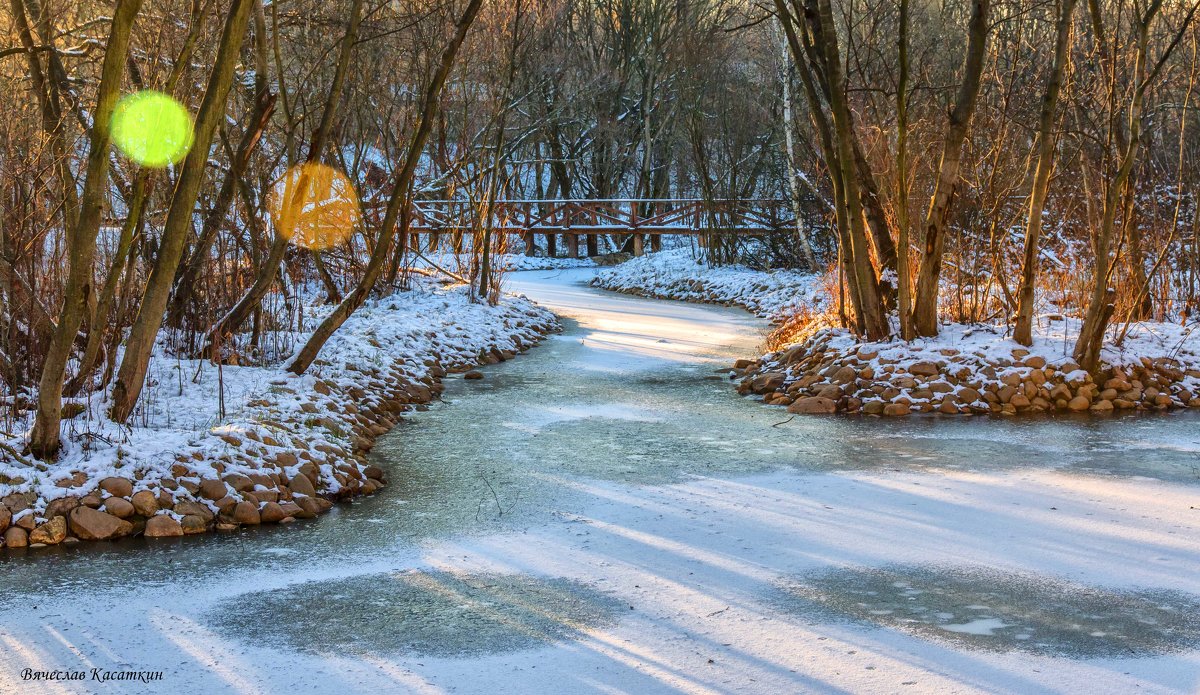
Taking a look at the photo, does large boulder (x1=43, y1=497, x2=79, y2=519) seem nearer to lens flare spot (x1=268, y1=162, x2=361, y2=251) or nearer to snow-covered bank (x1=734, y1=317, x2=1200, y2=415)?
snow-covered bank (x1=734, y1=317, x2=1200, y2=415)

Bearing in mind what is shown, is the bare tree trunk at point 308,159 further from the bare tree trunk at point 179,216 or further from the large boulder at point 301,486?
the large boulder at point 301,486

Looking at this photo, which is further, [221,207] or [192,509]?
[221,207]

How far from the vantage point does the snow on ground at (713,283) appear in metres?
17.2

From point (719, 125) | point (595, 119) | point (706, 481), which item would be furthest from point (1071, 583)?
point (595, 119)

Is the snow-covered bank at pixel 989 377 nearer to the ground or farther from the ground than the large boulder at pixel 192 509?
farther from the ground

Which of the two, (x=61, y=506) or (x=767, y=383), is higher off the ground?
(x=767, y=383)

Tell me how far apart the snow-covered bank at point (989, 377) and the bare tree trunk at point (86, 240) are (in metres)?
5.52

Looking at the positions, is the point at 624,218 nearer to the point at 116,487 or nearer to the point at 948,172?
the point at 948,172

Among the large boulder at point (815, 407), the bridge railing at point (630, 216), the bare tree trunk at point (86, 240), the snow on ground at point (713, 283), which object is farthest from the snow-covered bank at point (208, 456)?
the bridge railing at point (630, 216)

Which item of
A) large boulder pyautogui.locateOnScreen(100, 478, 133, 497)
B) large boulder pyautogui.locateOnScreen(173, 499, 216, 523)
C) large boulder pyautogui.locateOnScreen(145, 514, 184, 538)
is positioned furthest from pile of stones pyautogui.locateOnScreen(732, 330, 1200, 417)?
large boulder pyautogui.locateOnScreen(100, 478, 133, 497)

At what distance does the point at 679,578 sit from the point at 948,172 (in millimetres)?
5679

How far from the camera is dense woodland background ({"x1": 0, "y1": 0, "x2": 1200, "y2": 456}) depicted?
19.7 feet

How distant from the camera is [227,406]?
679cm

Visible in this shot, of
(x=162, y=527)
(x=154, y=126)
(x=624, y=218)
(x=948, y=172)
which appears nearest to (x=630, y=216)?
(x=624, y=218)
